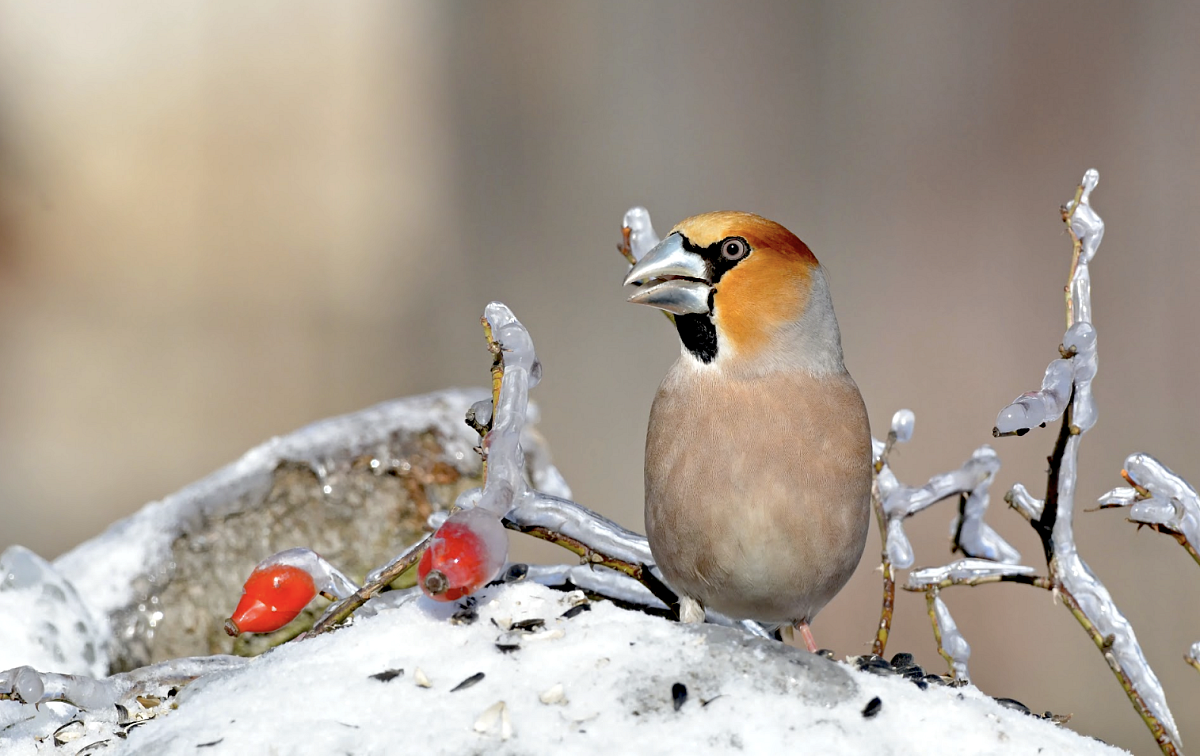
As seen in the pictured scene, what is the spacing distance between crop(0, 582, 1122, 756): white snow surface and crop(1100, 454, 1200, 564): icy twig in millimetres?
248

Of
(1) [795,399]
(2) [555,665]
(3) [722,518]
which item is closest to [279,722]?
(2) [555,665]

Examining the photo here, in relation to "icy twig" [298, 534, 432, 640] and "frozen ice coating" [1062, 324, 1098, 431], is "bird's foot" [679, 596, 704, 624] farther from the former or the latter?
"frozen ice coating" [1062, 324, 1098, 431]

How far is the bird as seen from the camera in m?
1.04

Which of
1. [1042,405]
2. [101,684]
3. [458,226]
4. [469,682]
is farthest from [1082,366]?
[458,226]

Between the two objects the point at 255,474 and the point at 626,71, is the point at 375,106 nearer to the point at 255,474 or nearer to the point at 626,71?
the point at 626,71

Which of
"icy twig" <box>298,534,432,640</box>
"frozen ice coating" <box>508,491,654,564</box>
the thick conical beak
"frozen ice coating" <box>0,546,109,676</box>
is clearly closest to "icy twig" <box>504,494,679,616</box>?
"frozen ice coating" <box>508,491,654,564</box>

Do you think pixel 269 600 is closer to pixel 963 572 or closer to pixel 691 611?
pixel 691 611

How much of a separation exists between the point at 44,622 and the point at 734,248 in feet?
3.13

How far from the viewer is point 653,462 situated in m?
1.11

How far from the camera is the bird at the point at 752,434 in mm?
1039

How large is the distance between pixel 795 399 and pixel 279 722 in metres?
0.53

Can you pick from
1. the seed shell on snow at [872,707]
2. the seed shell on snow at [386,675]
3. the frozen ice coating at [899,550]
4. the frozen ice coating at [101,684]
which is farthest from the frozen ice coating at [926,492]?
the frozen ice coating at [101,684]

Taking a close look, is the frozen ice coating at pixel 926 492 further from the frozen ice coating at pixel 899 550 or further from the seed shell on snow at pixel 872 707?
the seed shell on snow at pixel 872 707

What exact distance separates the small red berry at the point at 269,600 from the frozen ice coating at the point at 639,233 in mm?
534
